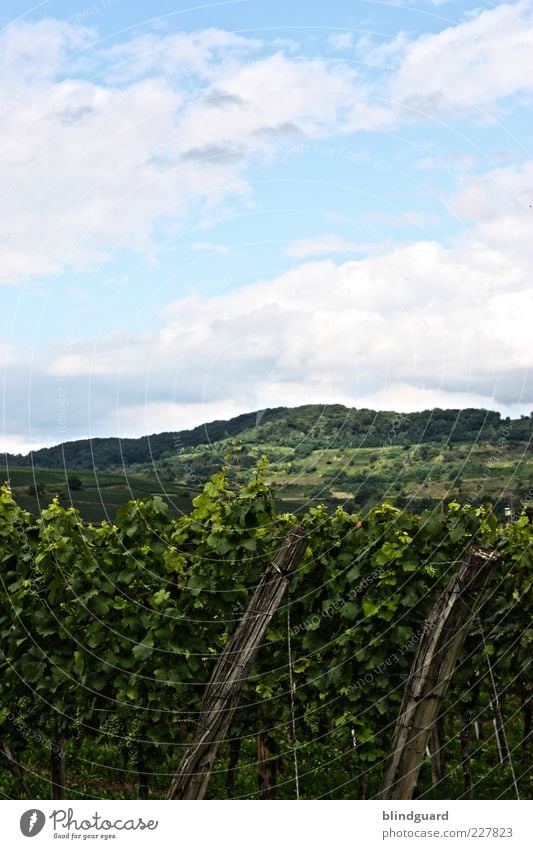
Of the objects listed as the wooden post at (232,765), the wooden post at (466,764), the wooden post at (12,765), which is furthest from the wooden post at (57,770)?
the wooden post at (466,764)

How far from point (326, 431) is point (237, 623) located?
2.87 m

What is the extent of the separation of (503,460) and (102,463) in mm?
4048

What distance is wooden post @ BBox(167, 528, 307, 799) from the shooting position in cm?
853

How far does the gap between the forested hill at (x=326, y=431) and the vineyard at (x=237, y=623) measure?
74 centimetres

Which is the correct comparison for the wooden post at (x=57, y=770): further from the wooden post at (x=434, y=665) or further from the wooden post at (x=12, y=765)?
the wooden post at (x=434, y=665)

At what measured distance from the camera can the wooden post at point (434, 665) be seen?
8516 mm

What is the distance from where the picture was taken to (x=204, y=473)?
10.6m
